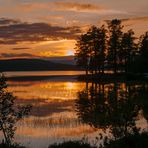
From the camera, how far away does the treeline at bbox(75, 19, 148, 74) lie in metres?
105

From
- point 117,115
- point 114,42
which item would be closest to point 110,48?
point 114,42

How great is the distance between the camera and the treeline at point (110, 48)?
10514 centimetres

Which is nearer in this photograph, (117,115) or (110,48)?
(117,115)

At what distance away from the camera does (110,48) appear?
350 ft

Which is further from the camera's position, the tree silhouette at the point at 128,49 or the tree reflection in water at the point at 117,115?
the tree silhouette at the point at 128,49

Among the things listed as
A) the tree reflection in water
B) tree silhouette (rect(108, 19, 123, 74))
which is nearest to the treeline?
tree silhouette (rect(108, 19, 123, 74))

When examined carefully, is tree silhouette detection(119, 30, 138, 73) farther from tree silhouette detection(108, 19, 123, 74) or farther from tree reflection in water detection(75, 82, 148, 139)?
tree reflection in water detection(75, 82, 148, 139)

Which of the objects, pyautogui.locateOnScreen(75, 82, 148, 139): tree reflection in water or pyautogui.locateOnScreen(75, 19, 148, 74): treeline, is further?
pyautogui.locateOnScreen(75, 19, 148, 74): treeline

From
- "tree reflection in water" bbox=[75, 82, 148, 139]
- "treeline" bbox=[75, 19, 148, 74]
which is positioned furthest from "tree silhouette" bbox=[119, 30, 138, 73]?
"tree reflection in water" bbox=[75, 82, 148, 139]

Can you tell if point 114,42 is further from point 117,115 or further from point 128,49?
point 117,115

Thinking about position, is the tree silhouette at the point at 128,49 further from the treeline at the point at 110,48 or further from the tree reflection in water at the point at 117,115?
the tree reflection in water at the point at 117,115

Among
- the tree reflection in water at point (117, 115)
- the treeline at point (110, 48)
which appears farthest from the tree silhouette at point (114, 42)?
the tree reflection in water at point (117, 115)

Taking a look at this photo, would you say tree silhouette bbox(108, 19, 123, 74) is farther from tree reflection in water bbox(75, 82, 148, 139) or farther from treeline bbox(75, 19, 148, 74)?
tree reflection in water bbox(75, 82, 148, 139)

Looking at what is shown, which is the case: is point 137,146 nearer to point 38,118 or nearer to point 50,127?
point 50,127
